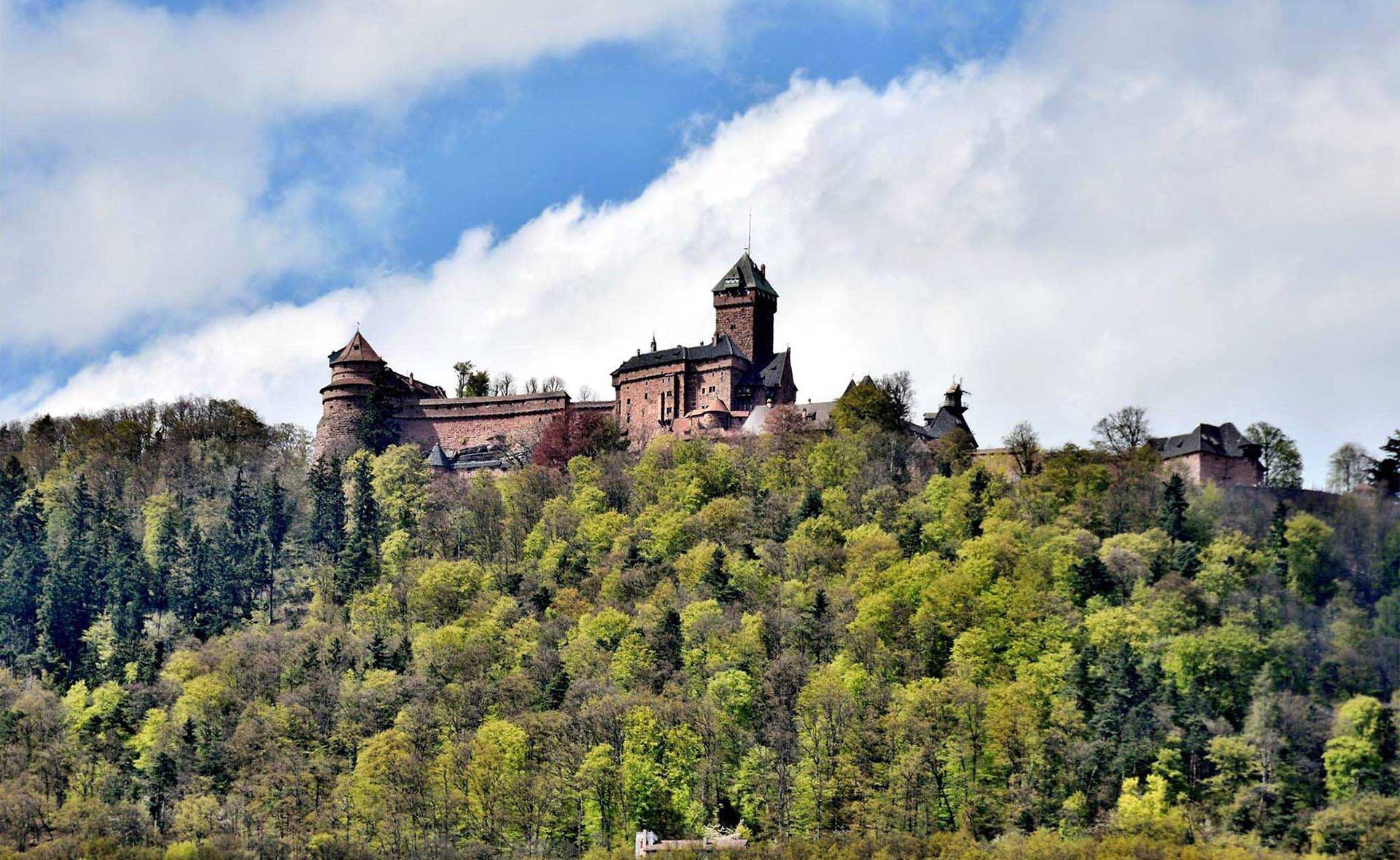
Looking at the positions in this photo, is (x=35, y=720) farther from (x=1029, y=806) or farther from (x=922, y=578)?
(x=1029, y=806)

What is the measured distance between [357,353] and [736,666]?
148ft

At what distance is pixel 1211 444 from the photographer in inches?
3339

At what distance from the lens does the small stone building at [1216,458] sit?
276 ft

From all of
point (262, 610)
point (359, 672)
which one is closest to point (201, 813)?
point (359, 672)

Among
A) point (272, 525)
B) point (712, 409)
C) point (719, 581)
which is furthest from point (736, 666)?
point (272, 525)

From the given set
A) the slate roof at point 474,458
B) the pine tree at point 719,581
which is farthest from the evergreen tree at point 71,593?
the pine tree at point 719,581

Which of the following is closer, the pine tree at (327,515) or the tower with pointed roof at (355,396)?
the pine tree at (327,515)

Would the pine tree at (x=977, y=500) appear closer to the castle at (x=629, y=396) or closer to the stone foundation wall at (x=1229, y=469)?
the stone foundation wall at (x=1229, y=469)

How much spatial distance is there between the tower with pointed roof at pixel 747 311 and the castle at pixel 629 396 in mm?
53

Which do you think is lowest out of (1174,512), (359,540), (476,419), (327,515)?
(1174,512)

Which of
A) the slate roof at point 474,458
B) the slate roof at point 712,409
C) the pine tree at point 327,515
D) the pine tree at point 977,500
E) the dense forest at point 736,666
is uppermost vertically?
the slate roof at point 712,409

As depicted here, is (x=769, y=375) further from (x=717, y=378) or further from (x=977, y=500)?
(x=977, y=500)

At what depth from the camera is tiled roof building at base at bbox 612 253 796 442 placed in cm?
10194

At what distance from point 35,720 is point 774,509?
3231 centimetres
